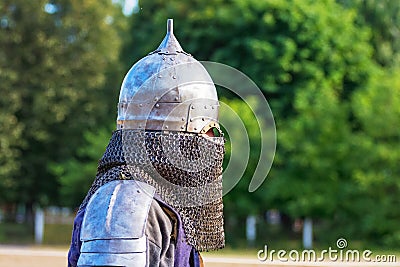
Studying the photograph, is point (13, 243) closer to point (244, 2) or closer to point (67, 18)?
point (67, 18)

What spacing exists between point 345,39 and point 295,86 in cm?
178

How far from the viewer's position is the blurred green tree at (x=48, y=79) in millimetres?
21156

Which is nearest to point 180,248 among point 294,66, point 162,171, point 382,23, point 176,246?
point 176,246

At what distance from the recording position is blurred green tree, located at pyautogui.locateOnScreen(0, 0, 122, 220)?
69.4 ft

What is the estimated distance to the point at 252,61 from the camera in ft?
67.5

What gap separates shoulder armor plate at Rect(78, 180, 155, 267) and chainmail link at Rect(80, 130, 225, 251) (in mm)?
154

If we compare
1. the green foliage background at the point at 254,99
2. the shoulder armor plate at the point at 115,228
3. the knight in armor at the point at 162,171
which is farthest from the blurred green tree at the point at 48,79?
the shoulder armor plate at the point at 115,228

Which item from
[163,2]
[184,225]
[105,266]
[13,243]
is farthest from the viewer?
[163,2]

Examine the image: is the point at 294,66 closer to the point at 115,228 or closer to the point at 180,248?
the point at 180,248

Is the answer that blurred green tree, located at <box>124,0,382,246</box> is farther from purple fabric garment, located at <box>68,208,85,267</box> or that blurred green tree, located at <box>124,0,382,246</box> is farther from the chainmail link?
purple fabric garment, located at <box>68,208,85,267</box>

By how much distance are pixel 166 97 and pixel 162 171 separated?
0.93ft

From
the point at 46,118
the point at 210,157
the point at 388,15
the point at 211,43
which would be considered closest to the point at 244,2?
the point at 211,43

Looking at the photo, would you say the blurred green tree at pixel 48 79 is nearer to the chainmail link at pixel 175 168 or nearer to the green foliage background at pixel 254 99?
the green foliage background at pixel 254 99

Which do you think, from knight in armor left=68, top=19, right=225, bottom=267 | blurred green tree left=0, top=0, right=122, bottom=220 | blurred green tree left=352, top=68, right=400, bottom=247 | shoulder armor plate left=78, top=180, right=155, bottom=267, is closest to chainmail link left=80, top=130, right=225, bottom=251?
knight in armor left=68, top=19, right=225, bottom=267
